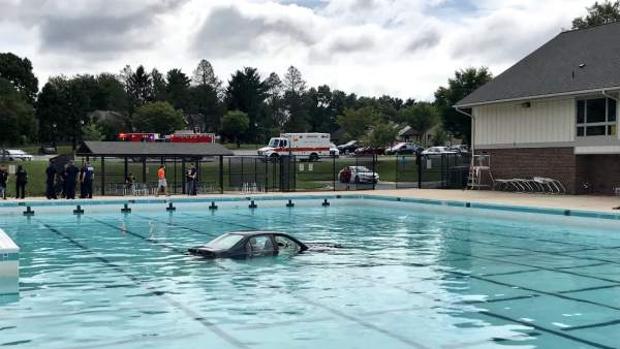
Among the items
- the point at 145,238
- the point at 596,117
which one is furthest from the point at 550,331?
the point at 596,117

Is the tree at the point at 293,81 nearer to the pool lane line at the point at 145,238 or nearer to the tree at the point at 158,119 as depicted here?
the tree at the point at 158,119

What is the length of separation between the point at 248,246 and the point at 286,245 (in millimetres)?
1037

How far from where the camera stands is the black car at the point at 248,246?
13695mm

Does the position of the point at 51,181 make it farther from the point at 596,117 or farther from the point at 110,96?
the point at 110,96

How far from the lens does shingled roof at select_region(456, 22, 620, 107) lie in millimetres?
29359

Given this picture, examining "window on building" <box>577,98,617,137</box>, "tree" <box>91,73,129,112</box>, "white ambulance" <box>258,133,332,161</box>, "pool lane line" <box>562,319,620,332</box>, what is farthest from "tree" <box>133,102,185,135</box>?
"pool lane line" <box>562,319,620,332</box>

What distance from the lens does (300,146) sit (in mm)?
57094

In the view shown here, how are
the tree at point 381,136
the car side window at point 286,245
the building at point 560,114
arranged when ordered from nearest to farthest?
the car side window at point 286,245 < the building at point 560,114 < the tree at point 381,136

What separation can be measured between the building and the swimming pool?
1044cm

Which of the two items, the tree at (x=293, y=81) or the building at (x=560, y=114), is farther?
the tree at (x=293, y=81)

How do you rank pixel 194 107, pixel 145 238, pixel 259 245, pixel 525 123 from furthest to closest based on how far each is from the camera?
pixel 194 107, pixel 525 123, pixel 145 238, pixel 259 245

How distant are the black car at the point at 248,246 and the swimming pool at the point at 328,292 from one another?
0.32 m

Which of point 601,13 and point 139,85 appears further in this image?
point 139,85

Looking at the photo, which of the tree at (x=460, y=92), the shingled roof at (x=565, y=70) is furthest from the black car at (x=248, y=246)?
the tree at (x=460, y=92)
